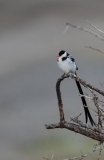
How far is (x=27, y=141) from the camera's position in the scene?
10.2 m

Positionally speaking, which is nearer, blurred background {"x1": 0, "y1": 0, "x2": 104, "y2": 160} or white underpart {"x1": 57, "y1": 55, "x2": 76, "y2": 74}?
white underpart {"x1": 57, "y1": 55, "x2": 76, "y2": 74}

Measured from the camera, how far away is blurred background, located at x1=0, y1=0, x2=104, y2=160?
32.6 feet

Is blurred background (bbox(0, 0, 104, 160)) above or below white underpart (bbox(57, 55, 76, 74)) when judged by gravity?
above

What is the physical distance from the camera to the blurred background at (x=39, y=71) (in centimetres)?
994

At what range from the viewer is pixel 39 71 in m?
13.0

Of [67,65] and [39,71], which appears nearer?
[67,65]

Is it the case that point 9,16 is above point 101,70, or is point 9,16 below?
above

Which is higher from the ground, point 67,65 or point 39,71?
point 39,71

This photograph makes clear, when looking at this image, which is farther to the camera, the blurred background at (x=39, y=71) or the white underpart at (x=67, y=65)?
the blurred background at (x=39, y=71)

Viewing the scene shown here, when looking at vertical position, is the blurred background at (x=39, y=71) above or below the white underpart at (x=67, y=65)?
above

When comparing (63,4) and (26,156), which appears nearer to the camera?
(26,156)

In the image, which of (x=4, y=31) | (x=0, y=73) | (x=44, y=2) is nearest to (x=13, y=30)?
(x=4, y=31)

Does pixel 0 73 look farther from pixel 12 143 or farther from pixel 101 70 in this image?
pixel 12 143

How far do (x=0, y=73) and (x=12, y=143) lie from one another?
311 cm
